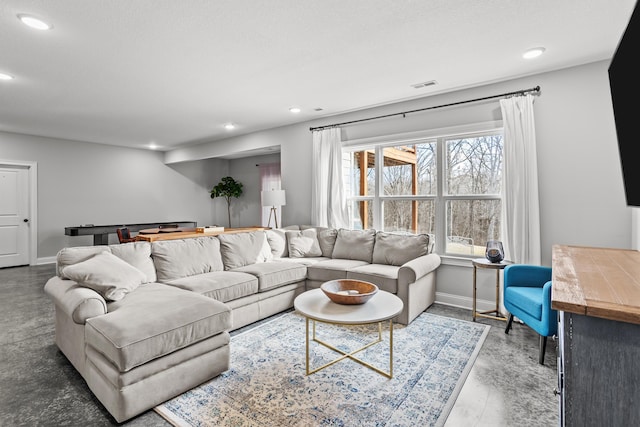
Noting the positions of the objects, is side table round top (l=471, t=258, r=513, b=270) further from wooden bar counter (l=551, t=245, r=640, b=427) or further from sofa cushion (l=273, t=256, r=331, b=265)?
wooden bar counter (l=551, t=245, r=640, b=427)

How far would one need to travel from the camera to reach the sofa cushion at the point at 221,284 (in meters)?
2.81

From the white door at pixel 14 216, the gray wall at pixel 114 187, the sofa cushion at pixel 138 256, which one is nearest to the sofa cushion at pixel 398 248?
the sofa cushion at pixel 138 256

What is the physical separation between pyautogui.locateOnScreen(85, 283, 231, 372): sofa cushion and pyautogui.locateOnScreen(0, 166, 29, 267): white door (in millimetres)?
5815

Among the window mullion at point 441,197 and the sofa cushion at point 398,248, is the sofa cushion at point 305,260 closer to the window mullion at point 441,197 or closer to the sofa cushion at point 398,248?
the sofa cushion at point 398,248

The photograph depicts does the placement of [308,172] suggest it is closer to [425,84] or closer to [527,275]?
[425,84]

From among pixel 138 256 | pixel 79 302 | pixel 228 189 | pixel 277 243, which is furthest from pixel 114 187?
pixel 79 302

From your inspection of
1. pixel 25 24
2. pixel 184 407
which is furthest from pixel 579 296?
pixel 25 24

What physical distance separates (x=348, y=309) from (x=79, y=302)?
1.75m

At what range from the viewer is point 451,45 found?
2.71m

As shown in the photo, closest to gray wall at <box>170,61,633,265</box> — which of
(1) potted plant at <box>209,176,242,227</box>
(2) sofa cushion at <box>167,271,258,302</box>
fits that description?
(2) sofa cushion at <box>167,271,258,302</box>

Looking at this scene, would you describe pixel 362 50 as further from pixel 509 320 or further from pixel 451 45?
pixel 509 320

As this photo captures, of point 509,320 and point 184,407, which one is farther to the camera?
point 509,320

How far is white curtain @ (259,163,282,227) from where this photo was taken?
737cm

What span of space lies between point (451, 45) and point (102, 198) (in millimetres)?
7478
